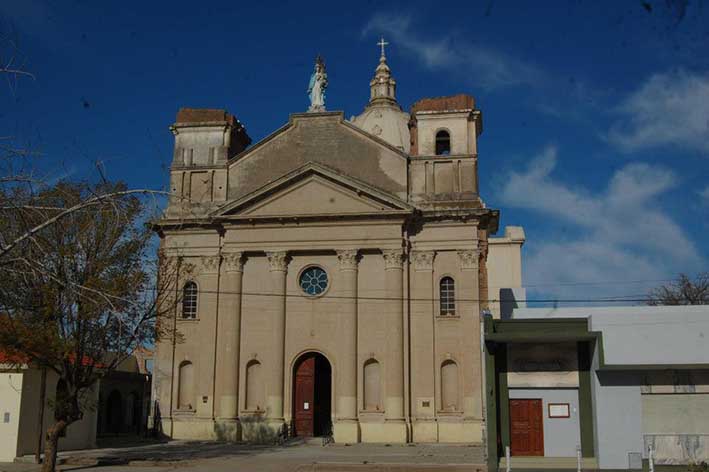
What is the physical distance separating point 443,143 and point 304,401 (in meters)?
13.2

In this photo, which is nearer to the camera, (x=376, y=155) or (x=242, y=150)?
(x=376, y=155)

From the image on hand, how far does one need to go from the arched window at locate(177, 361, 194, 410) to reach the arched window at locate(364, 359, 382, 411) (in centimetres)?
754

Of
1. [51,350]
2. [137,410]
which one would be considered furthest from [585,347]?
[137,410]

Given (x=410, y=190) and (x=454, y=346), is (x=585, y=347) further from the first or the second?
(x=410, y=190)

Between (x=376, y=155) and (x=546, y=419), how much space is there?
15.6 metres

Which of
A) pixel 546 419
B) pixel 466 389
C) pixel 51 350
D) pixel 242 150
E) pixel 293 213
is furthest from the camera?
pixel 242 150

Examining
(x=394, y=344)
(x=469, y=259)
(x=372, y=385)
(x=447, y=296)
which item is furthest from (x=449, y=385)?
(x=469, y=259)

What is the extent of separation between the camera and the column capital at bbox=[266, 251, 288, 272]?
34.8 m

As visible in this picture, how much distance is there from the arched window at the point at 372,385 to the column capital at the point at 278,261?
542 centimetres

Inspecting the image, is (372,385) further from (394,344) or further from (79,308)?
(79,308)

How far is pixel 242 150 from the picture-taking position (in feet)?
133

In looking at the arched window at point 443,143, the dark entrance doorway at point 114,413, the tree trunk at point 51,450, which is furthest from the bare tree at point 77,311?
the dark entrance doorway at point 114,413

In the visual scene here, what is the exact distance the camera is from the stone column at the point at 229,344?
33781 millimetres

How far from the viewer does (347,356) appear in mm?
33344
